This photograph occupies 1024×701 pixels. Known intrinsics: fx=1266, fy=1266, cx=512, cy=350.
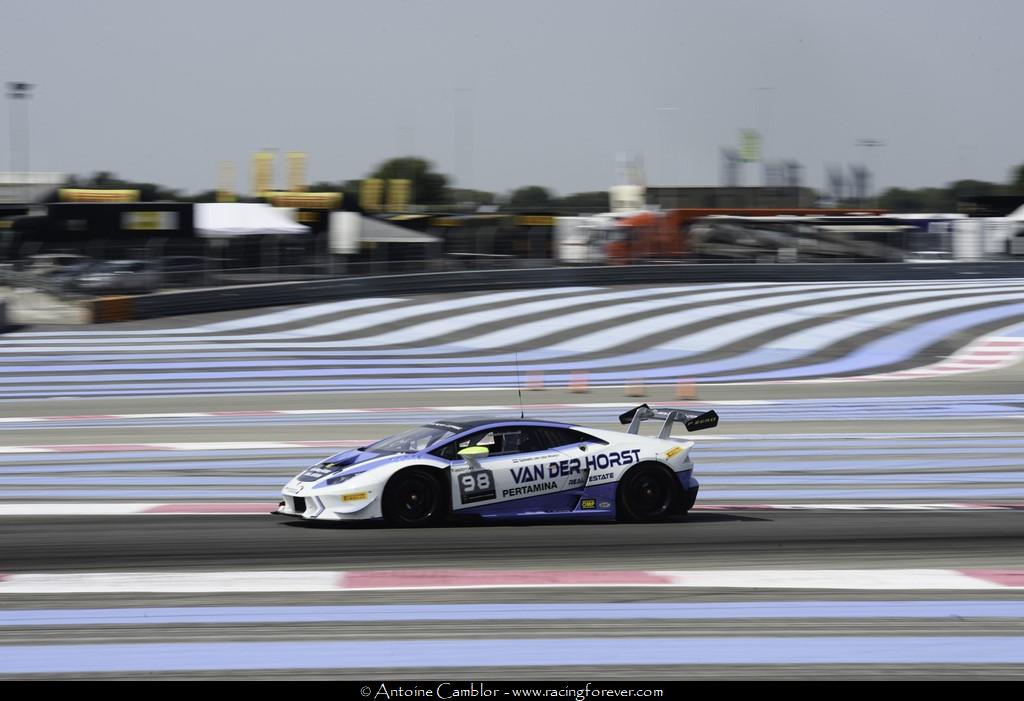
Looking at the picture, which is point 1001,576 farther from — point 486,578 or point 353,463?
point 353,463

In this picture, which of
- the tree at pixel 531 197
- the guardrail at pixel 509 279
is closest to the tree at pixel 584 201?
the tree at pixel 531 197

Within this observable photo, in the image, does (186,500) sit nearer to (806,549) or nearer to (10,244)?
(806,549)

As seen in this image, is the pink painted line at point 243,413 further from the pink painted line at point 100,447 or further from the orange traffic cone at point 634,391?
the orange traffic cone at point 634,391

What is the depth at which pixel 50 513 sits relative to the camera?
11.6 meters

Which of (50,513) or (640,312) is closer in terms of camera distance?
(50,513)

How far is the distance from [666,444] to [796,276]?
32581 mm

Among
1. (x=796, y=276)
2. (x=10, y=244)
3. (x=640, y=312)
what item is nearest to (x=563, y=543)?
(x=640, y=312)

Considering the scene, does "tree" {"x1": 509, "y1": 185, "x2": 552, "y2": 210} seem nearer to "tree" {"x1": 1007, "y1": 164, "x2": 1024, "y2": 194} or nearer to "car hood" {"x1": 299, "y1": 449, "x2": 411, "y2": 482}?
"tree" {"x1": 1007, "y1": 164, "x2": 1024, "y2": 194}

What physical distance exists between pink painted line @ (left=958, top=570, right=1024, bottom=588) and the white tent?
1416 inches

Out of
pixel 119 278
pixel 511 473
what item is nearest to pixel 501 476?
pixel 511 473

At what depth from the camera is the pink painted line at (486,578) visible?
8570 millimetres

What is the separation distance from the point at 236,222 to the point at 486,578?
118 ft

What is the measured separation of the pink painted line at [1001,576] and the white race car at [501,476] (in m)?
2.48

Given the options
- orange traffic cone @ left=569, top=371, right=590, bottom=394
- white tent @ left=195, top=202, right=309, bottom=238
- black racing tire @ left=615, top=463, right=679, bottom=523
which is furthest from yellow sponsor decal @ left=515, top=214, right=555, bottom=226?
black racing tire @ left=615, top=463, right=679, bottom=523
